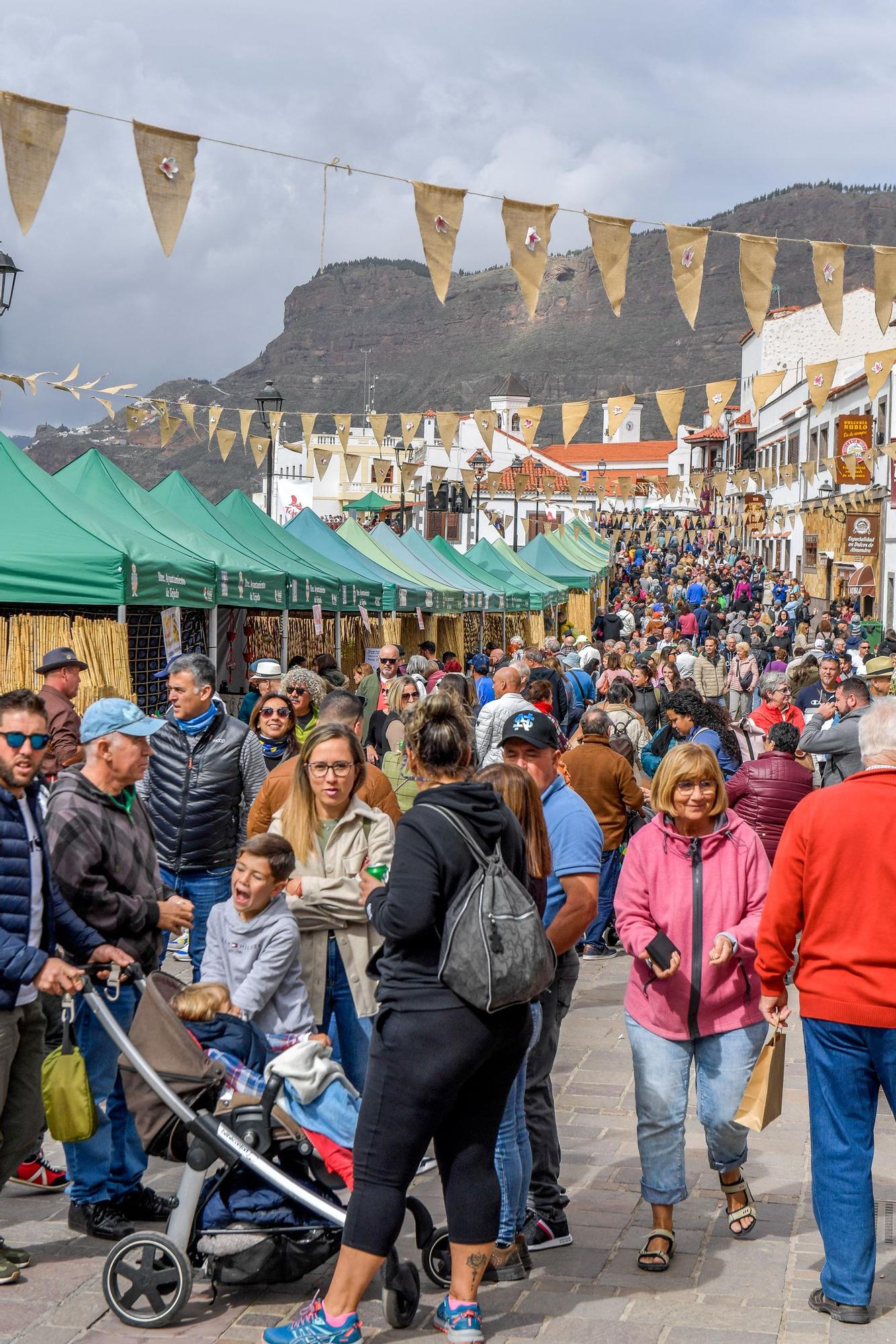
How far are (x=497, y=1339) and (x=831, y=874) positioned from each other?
5.02ft

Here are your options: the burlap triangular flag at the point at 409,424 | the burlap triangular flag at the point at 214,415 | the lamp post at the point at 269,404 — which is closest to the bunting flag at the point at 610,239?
the lamp post at the point at 269,404

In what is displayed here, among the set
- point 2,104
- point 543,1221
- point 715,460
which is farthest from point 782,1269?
point 715,460

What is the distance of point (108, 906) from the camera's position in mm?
4520

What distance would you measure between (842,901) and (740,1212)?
54.1 inches

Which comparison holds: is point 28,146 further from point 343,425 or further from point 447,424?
point 343,425

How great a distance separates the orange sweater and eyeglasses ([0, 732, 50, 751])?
218 cm

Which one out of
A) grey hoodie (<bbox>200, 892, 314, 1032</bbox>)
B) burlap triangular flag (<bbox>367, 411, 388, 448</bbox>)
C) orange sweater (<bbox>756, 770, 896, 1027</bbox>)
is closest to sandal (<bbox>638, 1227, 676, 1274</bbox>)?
orange sweater (<bbox>756, 770, 896, 1027</bbox>)

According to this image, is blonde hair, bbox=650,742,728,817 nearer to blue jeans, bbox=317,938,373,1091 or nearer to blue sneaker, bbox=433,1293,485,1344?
blue jeans, bbox=317,938,373,1091

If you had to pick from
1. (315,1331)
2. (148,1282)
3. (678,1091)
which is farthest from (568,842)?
(148,1282)

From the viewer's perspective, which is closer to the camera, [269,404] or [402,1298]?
[402,1298]

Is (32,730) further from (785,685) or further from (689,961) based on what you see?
(785,685)

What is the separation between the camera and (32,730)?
4.25 meters

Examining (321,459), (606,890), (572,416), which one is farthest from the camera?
(321,459)

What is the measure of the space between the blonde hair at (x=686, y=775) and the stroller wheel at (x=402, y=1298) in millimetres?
1584
